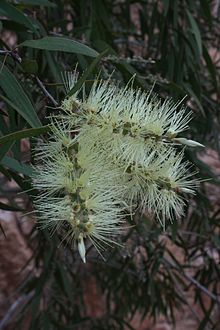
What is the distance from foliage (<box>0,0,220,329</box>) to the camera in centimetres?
104

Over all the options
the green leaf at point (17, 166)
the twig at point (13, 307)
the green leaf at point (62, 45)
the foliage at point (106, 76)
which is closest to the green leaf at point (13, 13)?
the foliage at point (106, 76)

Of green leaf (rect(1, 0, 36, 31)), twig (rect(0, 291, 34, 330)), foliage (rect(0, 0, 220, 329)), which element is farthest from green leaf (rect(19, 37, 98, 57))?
twig (rect(0, 291, 34, 330))

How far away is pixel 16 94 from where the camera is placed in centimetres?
93

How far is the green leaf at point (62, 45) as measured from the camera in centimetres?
94

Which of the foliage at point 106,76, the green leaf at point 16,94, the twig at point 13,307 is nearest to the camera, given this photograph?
the green leaf at point 16,94

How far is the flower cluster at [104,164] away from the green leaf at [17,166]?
116 millimetres

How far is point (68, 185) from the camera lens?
0.78m

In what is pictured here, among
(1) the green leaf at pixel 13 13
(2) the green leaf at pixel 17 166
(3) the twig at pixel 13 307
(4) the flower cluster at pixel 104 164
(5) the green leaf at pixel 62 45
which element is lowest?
(3) the twig at pixel 13 307

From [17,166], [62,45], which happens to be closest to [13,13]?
[62,45]

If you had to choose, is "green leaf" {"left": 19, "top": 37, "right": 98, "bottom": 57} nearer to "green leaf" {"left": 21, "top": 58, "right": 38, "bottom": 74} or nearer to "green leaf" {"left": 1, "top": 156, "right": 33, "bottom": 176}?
"green leaf" {"left": 21, "top": 58, "right": 38, "bottom": 74}

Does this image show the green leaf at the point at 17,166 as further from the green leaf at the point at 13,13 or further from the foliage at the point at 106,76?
the green leaf at the point at 13,13

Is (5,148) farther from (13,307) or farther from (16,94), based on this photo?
(13,307)

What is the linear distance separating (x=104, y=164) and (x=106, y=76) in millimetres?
479

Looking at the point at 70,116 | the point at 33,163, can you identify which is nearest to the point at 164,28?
the point at 33,163
